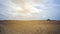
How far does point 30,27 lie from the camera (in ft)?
3.32

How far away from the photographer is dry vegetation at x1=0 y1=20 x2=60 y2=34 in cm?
98

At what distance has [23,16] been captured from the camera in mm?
1098

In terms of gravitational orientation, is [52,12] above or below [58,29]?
above

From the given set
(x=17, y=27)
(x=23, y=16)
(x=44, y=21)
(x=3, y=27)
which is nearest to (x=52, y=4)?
(x=44, y=21)

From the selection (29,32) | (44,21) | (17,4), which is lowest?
(29,32)

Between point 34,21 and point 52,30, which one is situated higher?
point 34,21

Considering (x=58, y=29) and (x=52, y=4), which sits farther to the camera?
(x=52, y=4)

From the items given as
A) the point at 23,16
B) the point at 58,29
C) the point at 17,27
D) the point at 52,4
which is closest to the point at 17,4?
the point at 23,16

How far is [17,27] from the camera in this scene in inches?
39.1

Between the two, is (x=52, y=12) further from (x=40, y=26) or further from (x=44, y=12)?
(x=40, y=26)

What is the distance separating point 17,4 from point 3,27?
0.32m

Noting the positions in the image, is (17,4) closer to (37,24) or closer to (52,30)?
(37,24)

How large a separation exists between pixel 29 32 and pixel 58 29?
32 centimetres

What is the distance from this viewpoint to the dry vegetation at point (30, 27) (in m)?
0.98
